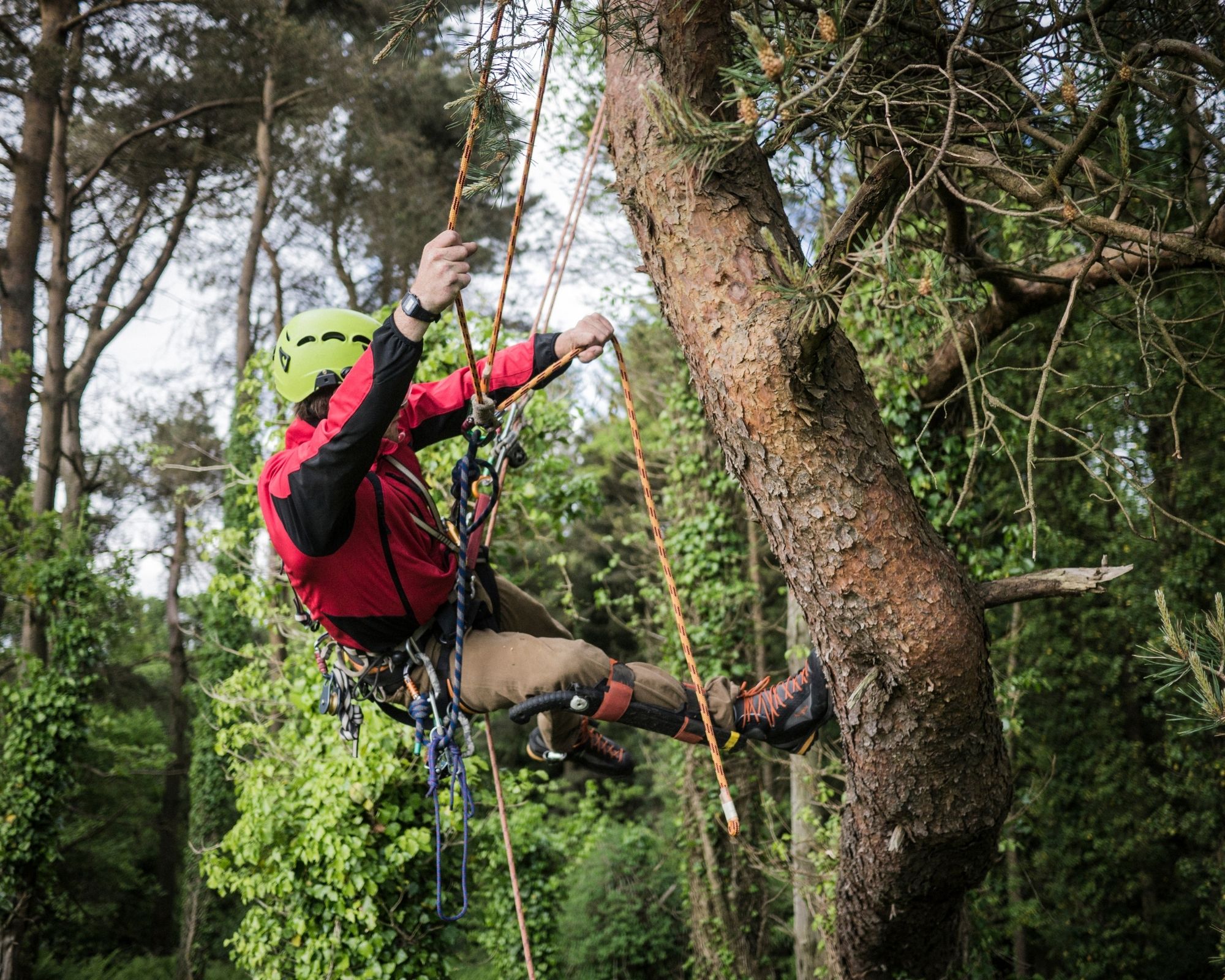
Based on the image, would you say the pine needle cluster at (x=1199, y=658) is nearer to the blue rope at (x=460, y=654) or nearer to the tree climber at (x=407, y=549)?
the tree climber at (x=407, y=549)

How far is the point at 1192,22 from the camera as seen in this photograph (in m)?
2.52

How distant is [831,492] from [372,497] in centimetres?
124

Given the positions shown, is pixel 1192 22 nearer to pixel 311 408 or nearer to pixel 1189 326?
pixel 311 408

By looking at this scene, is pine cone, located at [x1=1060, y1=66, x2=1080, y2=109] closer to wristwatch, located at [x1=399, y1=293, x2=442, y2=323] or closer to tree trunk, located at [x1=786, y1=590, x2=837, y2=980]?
wristwatch, located at [x1=399, y1=293, x2=442, y2=323]

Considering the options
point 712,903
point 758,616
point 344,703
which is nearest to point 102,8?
point 758,616

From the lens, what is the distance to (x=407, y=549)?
105 inches

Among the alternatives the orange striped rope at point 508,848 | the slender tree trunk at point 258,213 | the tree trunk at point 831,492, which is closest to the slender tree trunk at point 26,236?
the slender tree trunk at point 258,213

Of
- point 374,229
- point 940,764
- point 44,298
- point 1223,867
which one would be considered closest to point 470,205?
point 374,229

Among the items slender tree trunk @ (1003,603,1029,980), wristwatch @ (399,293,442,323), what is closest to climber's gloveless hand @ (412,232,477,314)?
wristwatch @ (399,293,442,323)

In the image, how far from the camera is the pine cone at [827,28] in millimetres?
1660

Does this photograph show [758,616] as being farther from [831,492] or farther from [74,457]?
[74,457]

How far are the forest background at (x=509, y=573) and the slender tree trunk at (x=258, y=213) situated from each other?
0.05 metres

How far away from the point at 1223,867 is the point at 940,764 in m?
7.99

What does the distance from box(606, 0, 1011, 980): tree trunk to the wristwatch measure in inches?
21.7
